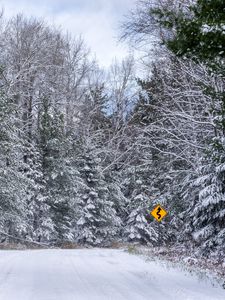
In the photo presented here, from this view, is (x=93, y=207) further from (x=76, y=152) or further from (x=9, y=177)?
(x=9, y=177)

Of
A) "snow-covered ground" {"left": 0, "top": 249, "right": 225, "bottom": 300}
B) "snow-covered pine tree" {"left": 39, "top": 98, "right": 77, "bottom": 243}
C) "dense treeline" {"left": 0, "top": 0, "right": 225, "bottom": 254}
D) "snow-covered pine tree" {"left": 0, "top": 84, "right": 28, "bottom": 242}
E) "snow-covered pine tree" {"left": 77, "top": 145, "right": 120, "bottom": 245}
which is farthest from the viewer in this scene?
"snow-covered pine tree" {"left": 77, "top": 145, "right": 120, "bottom": 245}

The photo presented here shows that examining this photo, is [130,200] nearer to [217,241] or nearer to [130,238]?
[130,238]

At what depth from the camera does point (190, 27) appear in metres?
6.77

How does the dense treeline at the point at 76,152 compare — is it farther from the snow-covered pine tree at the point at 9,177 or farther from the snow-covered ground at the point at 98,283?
the snow-covered ground at the point at 98,283

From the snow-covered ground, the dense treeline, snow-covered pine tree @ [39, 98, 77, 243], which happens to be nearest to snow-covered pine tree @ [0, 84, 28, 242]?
the dense treeline

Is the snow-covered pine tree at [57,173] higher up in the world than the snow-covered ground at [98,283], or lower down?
higher up

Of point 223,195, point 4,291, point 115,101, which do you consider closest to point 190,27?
point 4,291

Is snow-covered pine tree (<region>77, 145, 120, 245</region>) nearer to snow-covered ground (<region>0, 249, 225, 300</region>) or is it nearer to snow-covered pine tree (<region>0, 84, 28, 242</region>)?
snow-covered pine tree (<region>0, 84, 28, 242</region>)

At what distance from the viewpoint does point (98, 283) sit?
10023 millimetres

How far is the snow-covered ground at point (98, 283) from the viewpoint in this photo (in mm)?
8492

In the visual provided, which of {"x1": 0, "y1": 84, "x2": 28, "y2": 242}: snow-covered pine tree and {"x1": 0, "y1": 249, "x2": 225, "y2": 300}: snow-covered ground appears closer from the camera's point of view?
{"x1": 0, "y1": 249, "x2": 225, "y2": 300}: snow-covered ground

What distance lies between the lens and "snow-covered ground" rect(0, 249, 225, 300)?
8492 mm

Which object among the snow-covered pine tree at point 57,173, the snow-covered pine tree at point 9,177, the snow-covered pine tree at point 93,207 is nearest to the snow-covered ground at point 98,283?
the snow-covered pine tree at point 9,177

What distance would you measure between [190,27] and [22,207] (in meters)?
22.6
